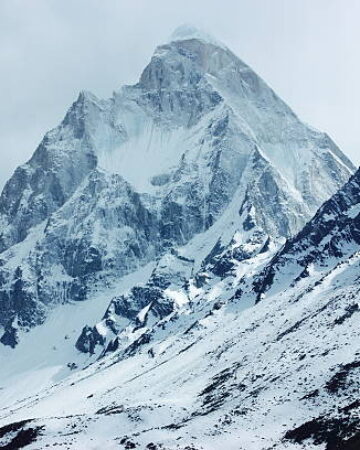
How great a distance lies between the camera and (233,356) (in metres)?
164

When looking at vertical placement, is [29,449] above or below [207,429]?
above

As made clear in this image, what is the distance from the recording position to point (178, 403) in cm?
12125

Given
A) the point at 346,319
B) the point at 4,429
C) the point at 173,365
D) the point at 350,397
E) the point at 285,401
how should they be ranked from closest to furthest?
1. the point at 350,397
2. the point at 285,401
3. the point at 4,429
4. the point at 346,319
5. the point at 173,365

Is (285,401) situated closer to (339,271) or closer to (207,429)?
(207,429)

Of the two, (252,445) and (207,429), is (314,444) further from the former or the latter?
(207,429)

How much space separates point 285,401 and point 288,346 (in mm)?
43930

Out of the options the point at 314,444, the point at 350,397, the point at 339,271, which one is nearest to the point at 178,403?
the point at 350,397

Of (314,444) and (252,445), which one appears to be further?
(252,445)

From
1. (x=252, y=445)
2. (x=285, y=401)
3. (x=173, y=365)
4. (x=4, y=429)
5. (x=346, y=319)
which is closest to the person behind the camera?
(x=252, y=445)

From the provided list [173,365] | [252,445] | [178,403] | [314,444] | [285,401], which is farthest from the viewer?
[173,365]

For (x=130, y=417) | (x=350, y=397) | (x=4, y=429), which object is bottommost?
(x=350, y=397)

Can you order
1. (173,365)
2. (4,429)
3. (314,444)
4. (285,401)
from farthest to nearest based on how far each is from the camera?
(173,365) < (4,429) < (285,401) < (314,444)

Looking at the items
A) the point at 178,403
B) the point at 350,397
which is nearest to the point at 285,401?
the point at 350,397

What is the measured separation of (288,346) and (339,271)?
178 ft
